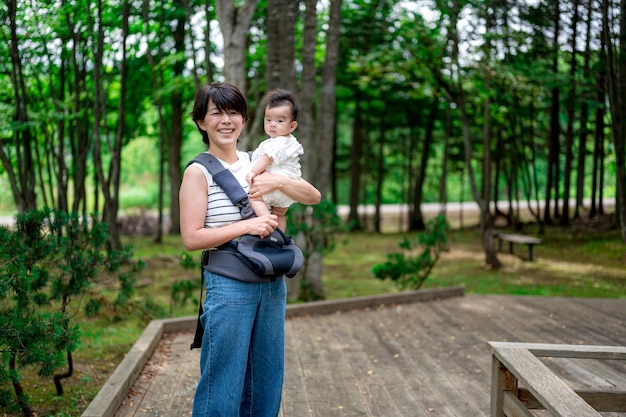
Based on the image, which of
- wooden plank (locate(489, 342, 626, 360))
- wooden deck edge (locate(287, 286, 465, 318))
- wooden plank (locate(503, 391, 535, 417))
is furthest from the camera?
wooden deck edge (locate(287, 286, 465, 318))

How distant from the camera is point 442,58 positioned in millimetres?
12320

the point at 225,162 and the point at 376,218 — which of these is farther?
the point at 376,218

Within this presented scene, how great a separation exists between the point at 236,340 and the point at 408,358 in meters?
2.74

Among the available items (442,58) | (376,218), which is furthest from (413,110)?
(442,58)

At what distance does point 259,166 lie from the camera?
2.44 m

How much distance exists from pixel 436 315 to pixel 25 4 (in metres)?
5.39

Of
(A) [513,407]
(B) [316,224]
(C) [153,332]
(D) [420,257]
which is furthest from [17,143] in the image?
(A) [513,407]

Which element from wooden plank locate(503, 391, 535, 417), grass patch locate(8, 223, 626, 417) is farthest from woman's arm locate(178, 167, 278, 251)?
grass patch locate(8, 223, 626, 417)

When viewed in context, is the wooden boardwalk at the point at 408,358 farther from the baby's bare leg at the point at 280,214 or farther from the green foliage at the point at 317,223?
the baby's bare leg at the point at 280,214

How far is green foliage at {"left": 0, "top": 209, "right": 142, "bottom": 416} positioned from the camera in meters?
3.12

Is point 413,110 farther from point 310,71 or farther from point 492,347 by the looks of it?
point 492,347

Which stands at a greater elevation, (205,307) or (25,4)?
(25,4)

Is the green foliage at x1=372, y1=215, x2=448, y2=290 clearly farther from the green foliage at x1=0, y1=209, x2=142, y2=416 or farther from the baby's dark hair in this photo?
the baby's dark hair

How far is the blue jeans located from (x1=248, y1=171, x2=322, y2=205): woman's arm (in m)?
0.34
